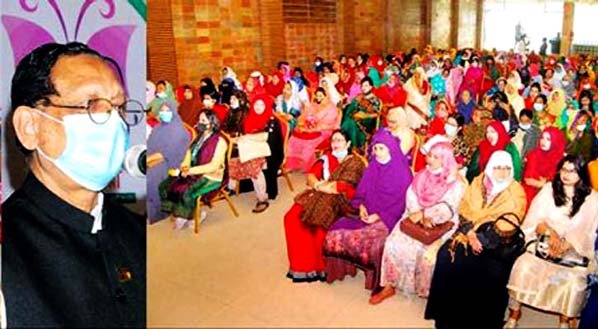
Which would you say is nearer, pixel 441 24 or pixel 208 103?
pixel 208 103

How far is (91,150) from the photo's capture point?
1.57 m

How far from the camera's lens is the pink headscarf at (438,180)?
3.17 metres

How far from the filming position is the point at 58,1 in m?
2.16

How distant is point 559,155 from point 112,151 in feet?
11.2

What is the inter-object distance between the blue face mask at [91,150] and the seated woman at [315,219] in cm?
190

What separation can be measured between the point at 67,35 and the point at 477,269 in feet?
8.02

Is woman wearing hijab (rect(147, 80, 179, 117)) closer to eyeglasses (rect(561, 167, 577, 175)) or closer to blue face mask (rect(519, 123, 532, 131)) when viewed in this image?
blue face mask (rect(519, 123, 532, 131))

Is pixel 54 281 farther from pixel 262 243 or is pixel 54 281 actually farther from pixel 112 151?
pixel 262 243

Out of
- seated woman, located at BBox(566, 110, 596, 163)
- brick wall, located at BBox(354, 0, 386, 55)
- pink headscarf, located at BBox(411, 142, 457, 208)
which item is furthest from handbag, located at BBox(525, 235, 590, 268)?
brick wall, located at BBox(354, 0, 386, 55)

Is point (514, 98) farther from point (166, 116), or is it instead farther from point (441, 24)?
point (441, 24)

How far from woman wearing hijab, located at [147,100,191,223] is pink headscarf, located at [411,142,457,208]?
224cm

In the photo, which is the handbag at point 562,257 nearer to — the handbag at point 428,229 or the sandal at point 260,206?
the handbag at point 428,229

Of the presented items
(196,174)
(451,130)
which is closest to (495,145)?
(451,130)

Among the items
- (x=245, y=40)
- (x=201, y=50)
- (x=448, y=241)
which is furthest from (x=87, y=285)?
(x=245, y=40)
